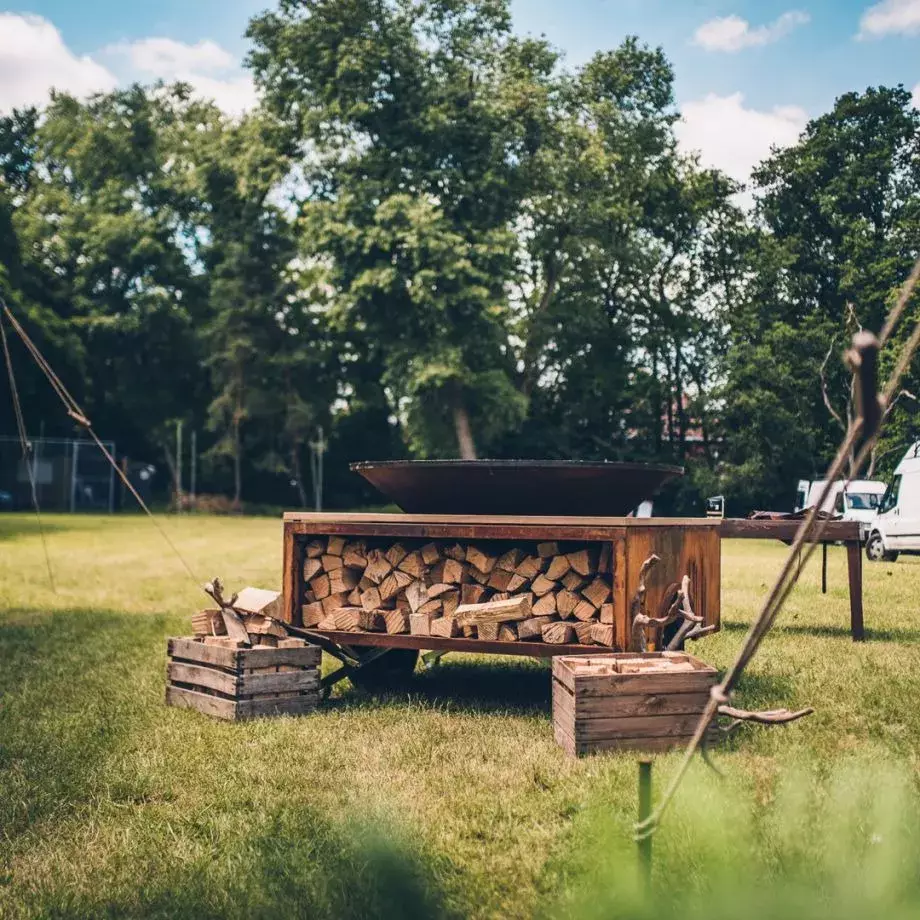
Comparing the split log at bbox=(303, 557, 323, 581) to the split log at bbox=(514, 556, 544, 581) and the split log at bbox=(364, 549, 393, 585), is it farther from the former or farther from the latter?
the split log at bbox=(514, 556, 544, 581)

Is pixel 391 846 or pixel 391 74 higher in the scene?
pixel 391 74

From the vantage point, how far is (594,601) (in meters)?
5.25

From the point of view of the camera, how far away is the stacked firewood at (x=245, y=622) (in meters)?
5.66

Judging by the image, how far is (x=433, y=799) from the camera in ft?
13.0

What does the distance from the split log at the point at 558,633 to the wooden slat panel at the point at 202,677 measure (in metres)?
1.56

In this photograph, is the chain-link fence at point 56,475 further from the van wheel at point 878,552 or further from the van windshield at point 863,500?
the van wheel at point 878,552

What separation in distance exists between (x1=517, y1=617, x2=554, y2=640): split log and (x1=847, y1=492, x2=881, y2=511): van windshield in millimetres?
20528

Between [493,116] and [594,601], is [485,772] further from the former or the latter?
[493,116]

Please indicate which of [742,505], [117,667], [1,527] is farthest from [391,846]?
[742,505]

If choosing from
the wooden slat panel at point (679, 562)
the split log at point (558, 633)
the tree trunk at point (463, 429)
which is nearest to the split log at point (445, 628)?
the split log at point (558, 633)

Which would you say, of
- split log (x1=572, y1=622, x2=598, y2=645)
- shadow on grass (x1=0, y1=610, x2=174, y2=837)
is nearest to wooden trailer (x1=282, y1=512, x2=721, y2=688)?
split log (x1=572, y1=622, x2=598, y2=645)

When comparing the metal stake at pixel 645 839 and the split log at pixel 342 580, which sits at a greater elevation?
the metal stake at pixel 645 839

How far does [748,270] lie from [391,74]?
39.3 feet

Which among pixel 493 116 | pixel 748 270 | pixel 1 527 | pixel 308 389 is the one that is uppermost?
pixel 493 116
